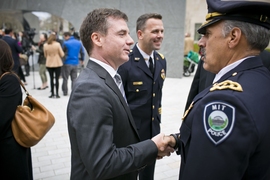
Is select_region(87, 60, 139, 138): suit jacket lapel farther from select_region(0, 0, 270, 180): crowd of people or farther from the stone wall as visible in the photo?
the stone wall

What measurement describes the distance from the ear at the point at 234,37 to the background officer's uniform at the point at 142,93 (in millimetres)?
1735

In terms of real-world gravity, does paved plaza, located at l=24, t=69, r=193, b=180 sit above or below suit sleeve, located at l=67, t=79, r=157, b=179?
below

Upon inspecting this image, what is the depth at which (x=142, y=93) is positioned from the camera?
2.88 m

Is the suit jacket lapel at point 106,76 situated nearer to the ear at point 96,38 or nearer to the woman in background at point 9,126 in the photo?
the ear at point 96,38

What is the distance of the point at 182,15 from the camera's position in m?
11.4

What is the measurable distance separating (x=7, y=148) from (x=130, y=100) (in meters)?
1.34

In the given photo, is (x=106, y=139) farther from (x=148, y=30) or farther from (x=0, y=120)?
(x=148, y=30)

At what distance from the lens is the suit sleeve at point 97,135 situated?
1287 mm

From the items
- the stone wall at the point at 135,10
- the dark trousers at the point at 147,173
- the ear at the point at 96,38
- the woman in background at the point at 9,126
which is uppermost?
the stone wall at the point at 135,10

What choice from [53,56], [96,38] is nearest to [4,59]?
[96,38]

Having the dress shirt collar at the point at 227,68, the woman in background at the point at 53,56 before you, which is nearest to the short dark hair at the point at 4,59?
the dress shirt collar at the point at 227,68

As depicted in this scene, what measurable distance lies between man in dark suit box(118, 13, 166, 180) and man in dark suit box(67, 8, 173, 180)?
121cm

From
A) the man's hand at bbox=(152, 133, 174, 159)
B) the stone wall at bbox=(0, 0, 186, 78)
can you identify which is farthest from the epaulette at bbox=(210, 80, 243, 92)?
the stone wall at bbox=(0, 0, 186, 78)

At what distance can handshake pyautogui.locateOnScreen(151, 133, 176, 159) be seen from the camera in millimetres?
1519
